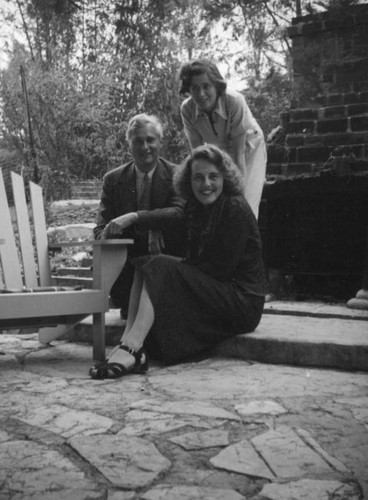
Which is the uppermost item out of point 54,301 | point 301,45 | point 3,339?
point 301,45

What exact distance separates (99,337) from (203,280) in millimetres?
690

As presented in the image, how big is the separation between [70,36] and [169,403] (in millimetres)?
9683

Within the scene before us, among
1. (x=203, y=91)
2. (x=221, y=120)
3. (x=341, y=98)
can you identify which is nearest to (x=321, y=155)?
(x=341, y=98)

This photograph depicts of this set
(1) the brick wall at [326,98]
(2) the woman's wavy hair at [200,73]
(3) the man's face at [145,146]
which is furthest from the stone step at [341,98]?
(3) the man's face at [145,146]

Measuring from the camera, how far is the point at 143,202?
3744mm

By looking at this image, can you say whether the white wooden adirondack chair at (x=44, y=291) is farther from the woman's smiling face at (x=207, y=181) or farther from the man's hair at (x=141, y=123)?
the man's hair at (x=141, y=123)

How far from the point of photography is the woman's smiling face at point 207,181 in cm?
331

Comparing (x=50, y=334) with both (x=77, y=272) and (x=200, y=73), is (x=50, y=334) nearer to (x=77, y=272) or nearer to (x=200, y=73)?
(x=200, y=73)

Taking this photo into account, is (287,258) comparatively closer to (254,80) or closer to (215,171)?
(215,171)

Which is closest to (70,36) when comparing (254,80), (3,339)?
(254,80)

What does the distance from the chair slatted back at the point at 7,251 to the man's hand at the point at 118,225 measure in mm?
739

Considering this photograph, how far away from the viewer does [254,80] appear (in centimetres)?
1139

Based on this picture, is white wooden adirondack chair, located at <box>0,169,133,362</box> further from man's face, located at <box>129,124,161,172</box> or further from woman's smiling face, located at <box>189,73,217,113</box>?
woman's smiling face, located at <box>189,73,217,113</box>

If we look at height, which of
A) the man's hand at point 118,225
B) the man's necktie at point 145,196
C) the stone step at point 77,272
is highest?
the man's necktie at point 145,196
